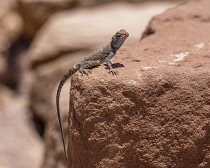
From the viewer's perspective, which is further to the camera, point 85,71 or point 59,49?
point 59,49

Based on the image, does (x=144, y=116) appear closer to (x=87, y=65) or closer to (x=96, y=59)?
(x=87, y=65)

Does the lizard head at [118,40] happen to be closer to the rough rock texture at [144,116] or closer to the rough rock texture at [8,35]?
the rough rock texture at [144,116]

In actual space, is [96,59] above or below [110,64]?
below

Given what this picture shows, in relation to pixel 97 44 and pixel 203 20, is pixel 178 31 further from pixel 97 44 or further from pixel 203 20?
pixel 97 44

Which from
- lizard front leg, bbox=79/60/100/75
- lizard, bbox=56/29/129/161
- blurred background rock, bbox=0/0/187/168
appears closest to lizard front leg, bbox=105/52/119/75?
lizard, bbox=56/29/129/161

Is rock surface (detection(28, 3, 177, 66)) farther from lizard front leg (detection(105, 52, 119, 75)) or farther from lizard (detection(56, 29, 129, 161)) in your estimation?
lizard front leg (detection(105, 52, 119, 75))

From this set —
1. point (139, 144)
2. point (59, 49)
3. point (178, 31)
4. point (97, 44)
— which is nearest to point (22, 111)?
point (59, 49)

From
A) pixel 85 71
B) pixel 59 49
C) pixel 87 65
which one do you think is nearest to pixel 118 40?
pixel 87 65
